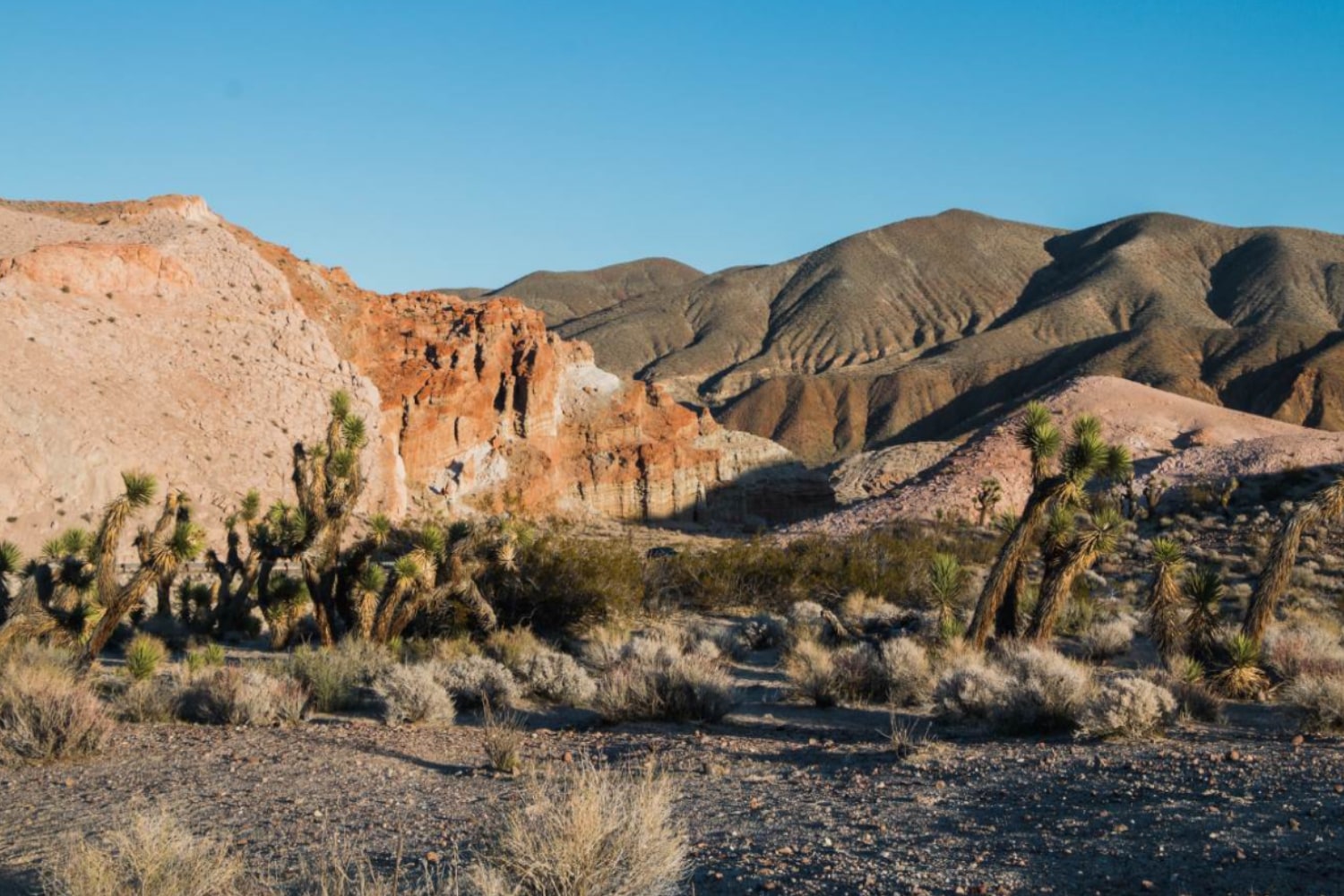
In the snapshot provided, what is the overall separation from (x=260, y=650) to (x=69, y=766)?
9.48 m

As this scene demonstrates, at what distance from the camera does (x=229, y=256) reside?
39156mm

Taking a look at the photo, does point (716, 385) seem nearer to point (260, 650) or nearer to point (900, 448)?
point (900, 448)

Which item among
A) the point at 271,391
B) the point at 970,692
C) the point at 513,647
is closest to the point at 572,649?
the point at 513,647

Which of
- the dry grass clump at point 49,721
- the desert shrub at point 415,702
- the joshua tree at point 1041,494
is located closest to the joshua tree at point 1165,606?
the joshua tree at point 1041,494

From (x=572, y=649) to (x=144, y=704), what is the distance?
24.9ft

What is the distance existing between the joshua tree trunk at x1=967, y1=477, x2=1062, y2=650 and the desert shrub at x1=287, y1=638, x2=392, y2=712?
7758 mm

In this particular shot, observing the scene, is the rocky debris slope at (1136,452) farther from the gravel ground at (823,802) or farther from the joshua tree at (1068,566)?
the gravel ground at (823,802)

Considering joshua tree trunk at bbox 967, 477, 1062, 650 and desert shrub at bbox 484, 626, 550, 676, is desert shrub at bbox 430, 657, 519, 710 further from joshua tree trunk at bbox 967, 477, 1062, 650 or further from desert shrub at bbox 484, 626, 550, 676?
joshua tree trunk at bbox 967, 477, 1062, 650

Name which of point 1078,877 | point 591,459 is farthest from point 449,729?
point 591,459

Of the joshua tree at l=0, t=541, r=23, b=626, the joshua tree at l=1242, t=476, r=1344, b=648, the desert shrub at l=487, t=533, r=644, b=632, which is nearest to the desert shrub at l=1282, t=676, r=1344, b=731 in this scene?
the joshua tree at l=1242, t=476, r=1344, b=648

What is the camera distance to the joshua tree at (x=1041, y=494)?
1377cm

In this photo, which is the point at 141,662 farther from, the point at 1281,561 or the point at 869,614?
the point at 1281,561

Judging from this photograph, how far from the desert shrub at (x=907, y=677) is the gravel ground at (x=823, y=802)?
1.78 metres

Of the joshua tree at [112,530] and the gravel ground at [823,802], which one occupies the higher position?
the joshua tree at [112,530]
